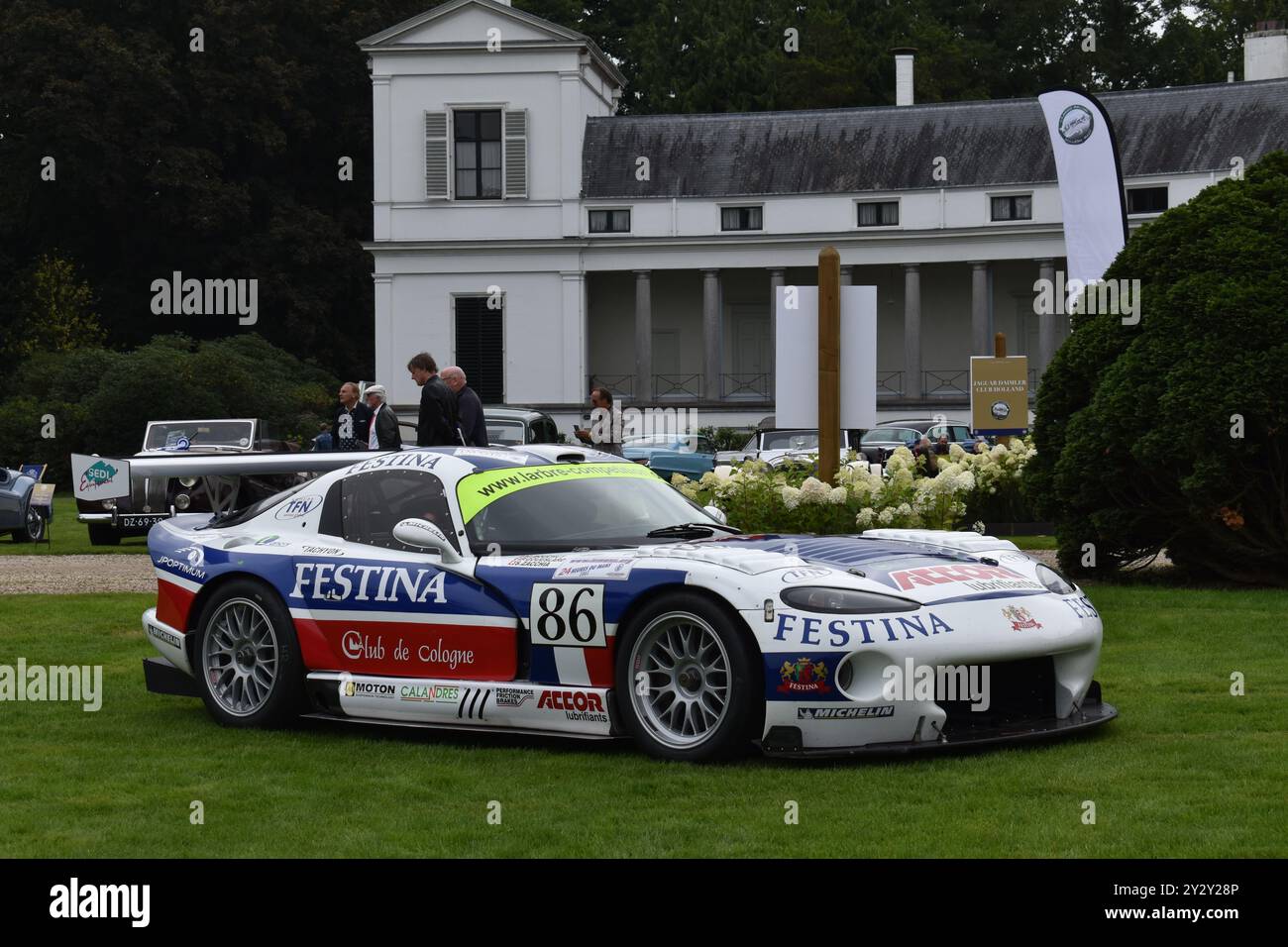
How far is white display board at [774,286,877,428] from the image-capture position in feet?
49.4

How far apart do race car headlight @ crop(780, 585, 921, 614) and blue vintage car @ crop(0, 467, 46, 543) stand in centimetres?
2089

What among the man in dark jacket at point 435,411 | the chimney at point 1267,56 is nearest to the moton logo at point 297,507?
the man in dark jacket at point 435,411

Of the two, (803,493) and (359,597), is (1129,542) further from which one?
(359,597)

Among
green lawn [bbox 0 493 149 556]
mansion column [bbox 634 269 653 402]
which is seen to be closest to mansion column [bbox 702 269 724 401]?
mansion column [bbox 634 269 653 402]

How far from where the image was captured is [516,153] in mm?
55594

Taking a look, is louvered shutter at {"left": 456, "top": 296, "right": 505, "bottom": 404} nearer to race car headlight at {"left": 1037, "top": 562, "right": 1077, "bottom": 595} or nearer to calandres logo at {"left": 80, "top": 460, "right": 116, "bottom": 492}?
calandres logo at {"left": 80, "top": 460, "right": 116, "bottom": 492}

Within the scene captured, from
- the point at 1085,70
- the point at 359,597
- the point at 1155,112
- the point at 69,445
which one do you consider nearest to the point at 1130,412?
the point at 359,597

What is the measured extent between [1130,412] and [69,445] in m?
34.9

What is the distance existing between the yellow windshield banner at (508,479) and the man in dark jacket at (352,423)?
9.51 m

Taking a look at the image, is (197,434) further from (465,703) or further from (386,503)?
(465,703)

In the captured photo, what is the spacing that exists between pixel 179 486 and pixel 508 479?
16.4m

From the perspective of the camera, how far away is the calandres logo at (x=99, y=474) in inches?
877
